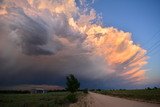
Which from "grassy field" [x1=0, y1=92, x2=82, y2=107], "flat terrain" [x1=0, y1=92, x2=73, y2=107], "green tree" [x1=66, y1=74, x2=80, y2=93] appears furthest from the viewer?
"green tree" [x1=66, y1=74, x2=80, y2=93]

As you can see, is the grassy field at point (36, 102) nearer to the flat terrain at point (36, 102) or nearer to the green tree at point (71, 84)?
the flat terrain at point (36, 102)

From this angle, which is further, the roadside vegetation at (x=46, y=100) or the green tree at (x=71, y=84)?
the green tree at (x=71, y=84)

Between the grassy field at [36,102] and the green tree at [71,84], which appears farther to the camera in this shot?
the green tree at [71,84]

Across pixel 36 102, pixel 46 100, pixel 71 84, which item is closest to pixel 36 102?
pixel 36 102

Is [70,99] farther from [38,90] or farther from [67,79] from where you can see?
[38,90]

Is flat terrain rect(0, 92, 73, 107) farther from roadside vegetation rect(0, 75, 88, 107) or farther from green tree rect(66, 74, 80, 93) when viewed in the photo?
green tree rect(66, 74, 80, 93)

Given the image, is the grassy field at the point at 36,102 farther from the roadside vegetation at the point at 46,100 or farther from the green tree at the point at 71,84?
the green tree at the point at 71,84

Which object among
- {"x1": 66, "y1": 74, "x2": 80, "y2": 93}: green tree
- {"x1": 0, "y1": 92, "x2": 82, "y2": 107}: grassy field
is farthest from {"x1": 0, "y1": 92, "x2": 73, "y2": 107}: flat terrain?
{"x1": 66, "y1": 74, "x2": 80, "y2": 93}: green tree

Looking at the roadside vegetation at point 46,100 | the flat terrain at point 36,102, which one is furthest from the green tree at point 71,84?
the flat terrain at point 36,102

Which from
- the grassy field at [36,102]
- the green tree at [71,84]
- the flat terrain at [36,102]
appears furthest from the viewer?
the green tree at [71,84]

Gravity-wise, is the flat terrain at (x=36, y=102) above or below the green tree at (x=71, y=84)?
below

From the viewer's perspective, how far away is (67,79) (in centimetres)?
8081

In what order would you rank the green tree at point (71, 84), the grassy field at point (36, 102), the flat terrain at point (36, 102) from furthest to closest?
the green tree at point (71, 84), the grassy field at point (36, 102), the flat terrain at point (36, 102)

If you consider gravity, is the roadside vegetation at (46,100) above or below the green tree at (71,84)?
below
